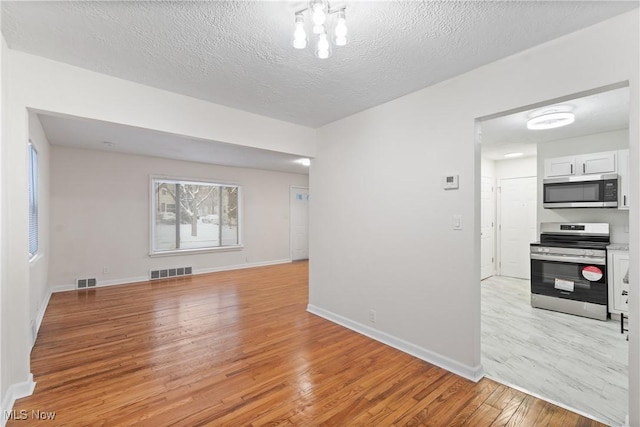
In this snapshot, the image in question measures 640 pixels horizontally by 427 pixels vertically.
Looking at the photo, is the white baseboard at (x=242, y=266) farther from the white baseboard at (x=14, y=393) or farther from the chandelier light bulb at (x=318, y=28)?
the chandelier light bulb at (x=318, y=28)

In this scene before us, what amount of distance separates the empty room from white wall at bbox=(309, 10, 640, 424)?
0.02 metres

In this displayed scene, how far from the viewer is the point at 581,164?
13.4ft

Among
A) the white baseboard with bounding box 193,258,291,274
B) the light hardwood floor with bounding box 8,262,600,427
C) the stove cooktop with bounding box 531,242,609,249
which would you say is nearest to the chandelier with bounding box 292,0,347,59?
the light hardwood floor with bounding box 8,262,600,427

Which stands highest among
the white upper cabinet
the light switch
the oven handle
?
the white upper cabinet

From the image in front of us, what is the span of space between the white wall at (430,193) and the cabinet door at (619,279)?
2493 millimetres

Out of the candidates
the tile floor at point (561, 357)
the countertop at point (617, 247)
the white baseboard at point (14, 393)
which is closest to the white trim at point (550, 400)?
the tile floor at point (561, 357)

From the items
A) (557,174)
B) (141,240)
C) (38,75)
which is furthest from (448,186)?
(141,240)

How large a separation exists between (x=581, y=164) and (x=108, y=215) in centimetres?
777

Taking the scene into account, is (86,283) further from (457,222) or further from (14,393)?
(457,222)

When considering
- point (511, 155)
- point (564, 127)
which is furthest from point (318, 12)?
point (511, 155)

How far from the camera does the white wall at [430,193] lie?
191 centimetres

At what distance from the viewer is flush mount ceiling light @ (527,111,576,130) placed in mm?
3215

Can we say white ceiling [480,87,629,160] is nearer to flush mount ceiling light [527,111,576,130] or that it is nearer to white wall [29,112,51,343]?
flush mount ceiling light [527,111,576,130]

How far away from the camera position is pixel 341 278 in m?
3.62
